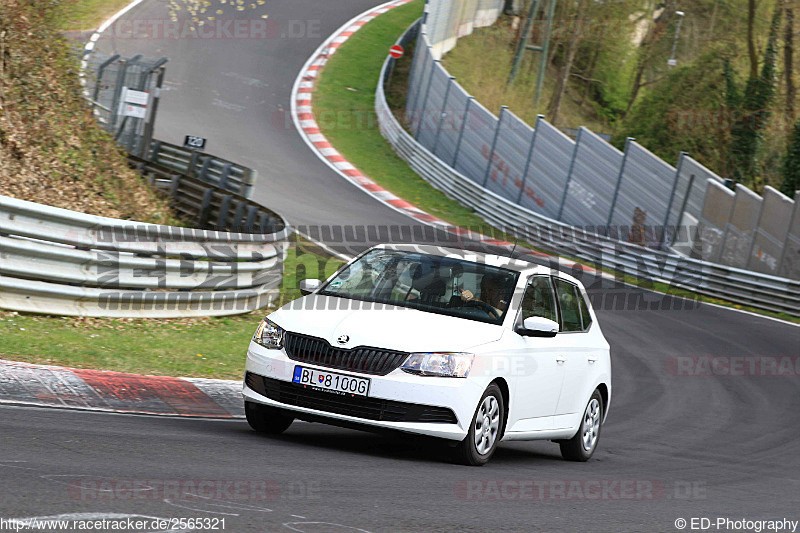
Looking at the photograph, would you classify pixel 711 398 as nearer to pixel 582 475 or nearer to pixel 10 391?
pixel 582 475

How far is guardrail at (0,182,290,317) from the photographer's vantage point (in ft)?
35.6

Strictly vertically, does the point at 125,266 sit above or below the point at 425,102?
above

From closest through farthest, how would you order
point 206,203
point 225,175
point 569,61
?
point 206,203 → point 225,175 → point 569,61

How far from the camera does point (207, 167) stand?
2359 centimetres

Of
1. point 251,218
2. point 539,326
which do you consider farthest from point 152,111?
point 539,326

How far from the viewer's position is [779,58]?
40688mm

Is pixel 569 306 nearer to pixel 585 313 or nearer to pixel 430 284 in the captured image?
pixel 585 313

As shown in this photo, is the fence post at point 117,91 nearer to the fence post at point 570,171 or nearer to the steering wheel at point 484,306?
the fence post at point 570,171

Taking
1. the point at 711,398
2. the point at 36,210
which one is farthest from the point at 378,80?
the point at 36,210

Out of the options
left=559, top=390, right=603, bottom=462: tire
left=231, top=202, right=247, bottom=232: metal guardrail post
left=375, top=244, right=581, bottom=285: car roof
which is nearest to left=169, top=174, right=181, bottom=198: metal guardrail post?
left=231, top=202, right=247, bottom=232: metal guardrail post

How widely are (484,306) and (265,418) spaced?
190 cm

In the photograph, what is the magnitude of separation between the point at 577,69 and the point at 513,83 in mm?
15476

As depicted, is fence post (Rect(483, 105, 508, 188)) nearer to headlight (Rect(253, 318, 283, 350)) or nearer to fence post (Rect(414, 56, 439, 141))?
fence post (Rect(414, 56, 439, 141))

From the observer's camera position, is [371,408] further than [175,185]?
No
